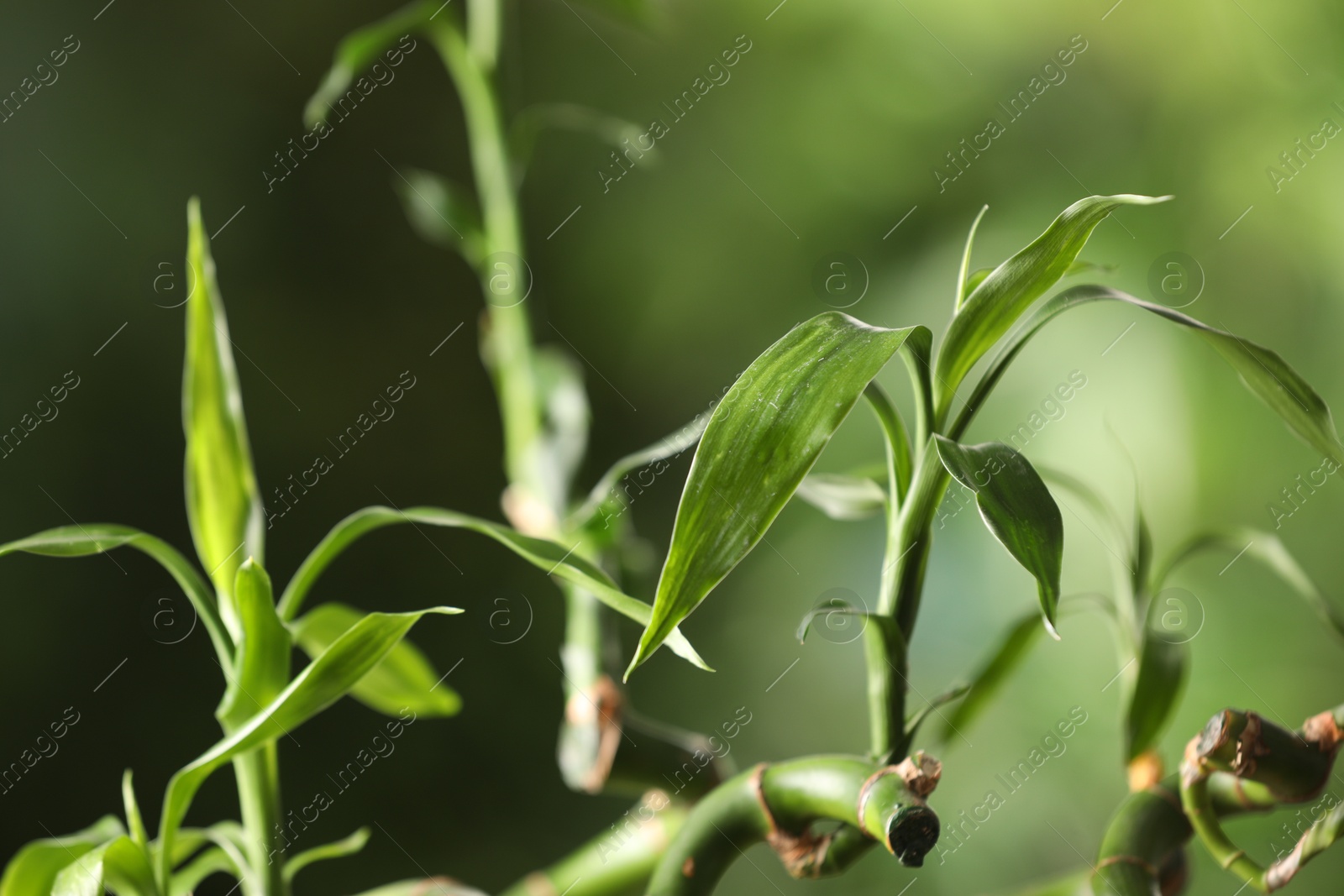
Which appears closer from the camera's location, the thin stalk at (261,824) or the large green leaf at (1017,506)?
the large green leaf at (1017,506)

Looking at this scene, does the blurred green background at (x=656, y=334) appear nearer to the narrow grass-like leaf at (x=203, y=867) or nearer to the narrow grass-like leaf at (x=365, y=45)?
the narrow grass-like leaf at (x=365, y=45)

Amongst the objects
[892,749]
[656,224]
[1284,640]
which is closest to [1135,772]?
[892,749]

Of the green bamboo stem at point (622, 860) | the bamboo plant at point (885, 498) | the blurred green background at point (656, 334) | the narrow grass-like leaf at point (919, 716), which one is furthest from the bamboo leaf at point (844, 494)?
the blurred green background at point (656, 334)

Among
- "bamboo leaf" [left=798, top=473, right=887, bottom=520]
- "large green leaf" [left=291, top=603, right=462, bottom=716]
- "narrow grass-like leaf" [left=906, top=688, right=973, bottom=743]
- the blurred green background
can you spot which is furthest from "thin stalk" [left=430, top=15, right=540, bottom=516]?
the blurred green background

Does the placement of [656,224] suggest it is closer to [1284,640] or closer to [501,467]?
[501,467]

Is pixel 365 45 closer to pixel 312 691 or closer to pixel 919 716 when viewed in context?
pixel 312 691

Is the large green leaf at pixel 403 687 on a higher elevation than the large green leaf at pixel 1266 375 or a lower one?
higher
